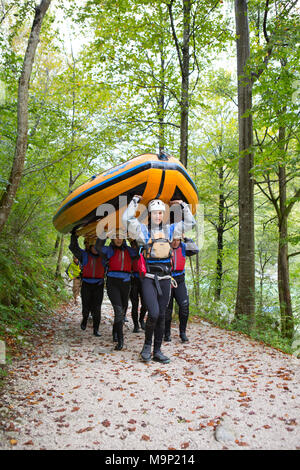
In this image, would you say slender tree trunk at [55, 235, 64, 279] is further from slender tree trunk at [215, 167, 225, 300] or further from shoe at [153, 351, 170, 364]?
shoe at [153, 351, 170, 364]

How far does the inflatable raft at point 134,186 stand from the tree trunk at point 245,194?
5.48 feet

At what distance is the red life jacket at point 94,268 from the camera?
18.5 ft

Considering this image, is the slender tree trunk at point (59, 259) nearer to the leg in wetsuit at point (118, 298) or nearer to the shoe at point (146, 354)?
the leg in wetsuit at point (118, 298)

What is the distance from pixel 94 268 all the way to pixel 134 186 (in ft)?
6.35

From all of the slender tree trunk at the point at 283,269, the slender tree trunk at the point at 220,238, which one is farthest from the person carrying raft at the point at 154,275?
the slender tree trunk at the point at 220,238

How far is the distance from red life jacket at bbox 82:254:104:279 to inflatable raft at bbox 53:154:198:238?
0.89m

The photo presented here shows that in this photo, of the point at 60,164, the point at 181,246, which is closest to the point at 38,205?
the point at 60,164

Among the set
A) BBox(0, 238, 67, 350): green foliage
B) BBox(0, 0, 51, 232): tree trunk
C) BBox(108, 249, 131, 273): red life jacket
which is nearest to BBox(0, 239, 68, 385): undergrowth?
BBox(0, 238, 67, 350): green foliage

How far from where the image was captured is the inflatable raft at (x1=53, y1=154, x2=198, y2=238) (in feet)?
14.6

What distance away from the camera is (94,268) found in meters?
5.65

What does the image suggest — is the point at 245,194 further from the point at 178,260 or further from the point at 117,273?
the point at 117,273

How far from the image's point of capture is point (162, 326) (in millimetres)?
4082

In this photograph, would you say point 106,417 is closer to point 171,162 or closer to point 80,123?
point 171,162

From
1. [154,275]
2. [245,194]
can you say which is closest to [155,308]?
[154,275]
